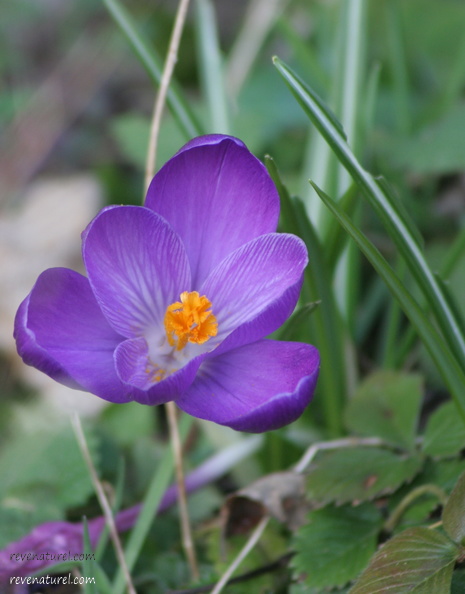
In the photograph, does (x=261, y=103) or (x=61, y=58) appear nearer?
(x=261, y=103)

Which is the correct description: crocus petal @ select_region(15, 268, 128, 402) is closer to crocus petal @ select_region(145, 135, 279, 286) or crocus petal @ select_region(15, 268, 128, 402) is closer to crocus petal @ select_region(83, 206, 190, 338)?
crocus petal @ select_region(83, 206, 190, 338)

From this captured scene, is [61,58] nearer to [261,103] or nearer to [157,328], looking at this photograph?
[261,103]

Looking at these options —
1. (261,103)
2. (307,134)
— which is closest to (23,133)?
(261,103)

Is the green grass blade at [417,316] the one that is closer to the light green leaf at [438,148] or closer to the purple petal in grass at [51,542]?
the purple petal in grass at [51,542]

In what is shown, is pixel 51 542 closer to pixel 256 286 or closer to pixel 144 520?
pixel 144 520

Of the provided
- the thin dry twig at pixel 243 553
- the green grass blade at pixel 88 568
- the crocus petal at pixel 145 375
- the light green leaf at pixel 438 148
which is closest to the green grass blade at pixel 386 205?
the crocus petal at pixel 145 375

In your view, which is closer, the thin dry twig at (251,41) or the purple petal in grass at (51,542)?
the purple petal in grass at (51,542)
